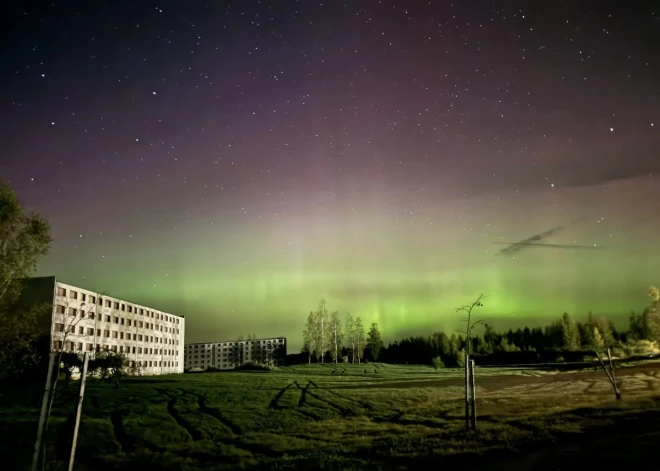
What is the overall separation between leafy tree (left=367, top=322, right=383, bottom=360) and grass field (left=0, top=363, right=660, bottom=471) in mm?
84351

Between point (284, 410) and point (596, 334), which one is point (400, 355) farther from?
point (284, 410)

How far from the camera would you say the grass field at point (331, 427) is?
21.5 meters

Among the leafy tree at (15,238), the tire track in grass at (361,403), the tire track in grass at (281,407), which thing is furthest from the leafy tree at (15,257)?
the tire track in grass at (361,403)

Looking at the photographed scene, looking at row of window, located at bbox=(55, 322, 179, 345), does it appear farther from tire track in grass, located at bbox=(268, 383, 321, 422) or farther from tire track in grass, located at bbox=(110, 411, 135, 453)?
tire track in grass, located at bbox=(110, 411, 135, 453)

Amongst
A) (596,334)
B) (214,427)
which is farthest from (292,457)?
(596,334)

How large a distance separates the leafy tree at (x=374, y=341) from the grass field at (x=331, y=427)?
8435 cm

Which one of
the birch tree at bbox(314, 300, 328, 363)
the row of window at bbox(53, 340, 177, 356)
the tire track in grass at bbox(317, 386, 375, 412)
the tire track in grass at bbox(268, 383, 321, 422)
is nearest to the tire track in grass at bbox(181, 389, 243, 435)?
the tire track in grass at bbox(268, 383, 321, 422)

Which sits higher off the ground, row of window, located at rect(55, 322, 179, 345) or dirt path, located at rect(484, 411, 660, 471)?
row of window, located at rect(55, 322, 179, 345)

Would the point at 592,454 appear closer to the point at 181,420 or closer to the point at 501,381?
the point at 181,420

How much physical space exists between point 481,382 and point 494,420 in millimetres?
35656

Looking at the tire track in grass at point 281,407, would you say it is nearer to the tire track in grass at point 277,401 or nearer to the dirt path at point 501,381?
the tire track in grass at point 277,401

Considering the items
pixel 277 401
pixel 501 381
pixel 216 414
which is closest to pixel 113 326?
pixel 277 401

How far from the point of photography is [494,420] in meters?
31.0

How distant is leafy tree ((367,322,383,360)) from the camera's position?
137125 mm
